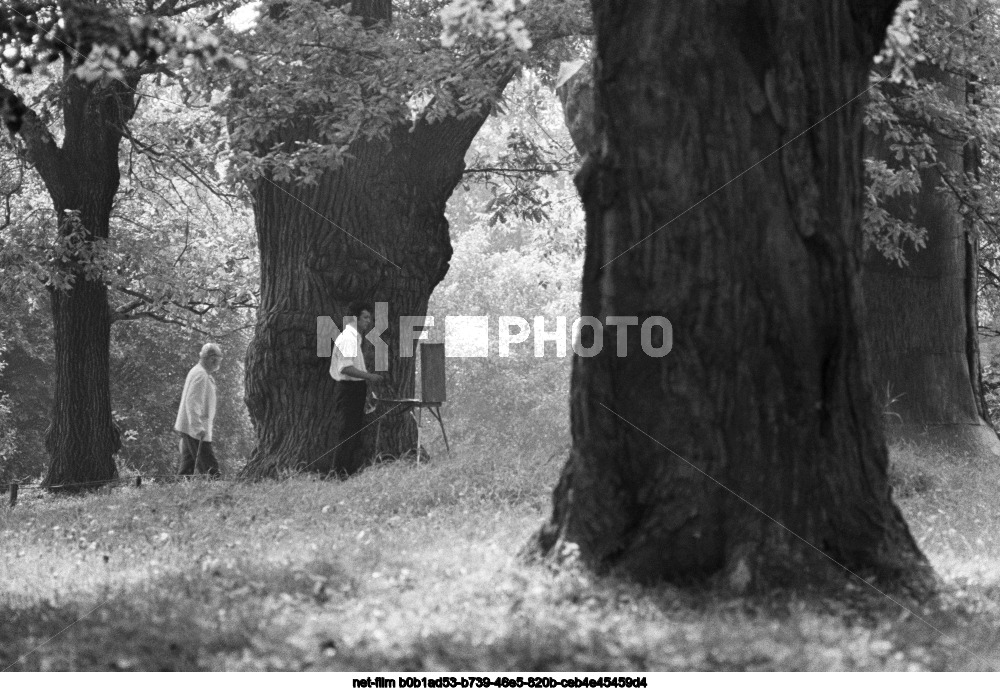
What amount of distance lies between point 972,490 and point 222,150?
349 inches

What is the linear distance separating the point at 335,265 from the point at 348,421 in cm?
177

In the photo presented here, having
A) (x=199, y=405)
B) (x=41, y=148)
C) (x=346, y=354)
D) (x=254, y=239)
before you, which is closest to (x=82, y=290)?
(x=41, y=148)

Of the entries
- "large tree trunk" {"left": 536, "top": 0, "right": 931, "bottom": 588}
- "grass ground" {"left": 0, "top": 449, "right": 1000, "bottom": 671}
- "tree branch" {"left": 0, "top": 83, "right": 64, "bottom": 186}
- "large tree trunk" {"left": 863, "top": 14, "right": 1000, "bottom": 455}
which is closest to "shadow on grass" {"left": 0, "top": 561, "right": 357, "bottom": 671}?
"grass ground" {"left": 0, "top": 449, "right": 1000, "bottom": 671}

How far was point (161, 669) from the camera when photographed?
500 centimetres

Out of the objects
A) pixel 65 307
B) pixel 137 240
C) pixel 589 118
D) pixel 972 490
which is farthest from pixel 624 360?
pixel 137 240

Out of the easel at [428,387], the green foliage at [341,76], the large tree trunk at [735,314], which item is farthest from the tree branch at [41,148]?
the large tree trunk at [735,314]

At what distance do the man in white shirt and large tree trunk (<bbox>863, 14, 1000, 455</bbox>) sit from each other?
18.1ft

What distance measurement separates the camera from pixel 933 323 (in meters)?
12.3

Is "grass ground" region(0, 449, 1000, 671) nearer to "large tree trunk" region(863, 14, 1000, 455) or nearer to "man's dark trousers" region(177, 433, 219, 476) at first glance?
"large tree trunk" region(863, 14, 1000, 455)

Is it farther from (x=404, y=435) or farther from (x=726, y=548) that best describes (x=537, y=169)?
(x=726, y=548)

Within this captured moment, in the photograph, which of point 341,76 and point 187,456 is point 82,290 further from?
point 341,76

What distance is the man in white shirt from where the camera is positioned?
493 inches

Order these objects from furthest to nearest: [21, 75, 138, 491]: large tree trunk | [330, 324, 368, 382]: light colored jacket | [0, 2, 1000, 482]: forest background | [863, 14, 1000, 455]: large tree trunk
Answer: [21, 75, 138, 491]: large tree trunk → [330, 324, 368, 382]: light colored jacket → [863, 14, 1000, 455]: large tree trunk → [0, 2, 1000, 482]: forest background

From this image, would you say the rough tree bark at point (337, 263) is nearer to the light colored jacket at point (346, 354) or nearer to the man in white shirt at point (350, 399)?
the man in white shirt at point (350, 399)
